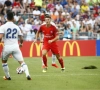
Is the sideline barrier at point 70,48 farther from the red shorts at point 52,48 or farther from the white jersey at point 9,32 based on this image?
the white jersey at point 9,32

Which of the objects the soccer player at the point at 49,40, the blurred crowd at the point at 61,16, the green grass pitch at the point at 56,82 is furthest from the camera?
the blurred crowd at the point at 61,16

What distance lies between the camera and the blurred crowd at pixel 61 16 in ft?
103

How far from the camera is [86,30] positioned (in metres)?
32.4

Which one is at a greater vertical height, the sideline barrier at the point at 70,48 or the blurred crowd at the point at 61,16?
the blurred crowd at the point at 61,16

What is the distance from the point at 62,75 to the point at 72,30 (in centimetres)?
1431

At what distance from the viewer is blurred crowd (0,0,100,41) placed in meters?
31.3

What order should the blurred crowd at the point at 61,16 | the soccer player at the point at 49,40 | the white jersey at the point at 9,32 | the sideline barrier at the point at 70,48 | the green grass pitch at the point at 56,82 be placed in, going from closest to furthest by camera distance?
the green grass pitch at the point at 56,82
the white jersey at the point at 9,32
the soccer player at the point at 49,40
the sideline barrier at the point at 70,48
the blurred crowd at the point at 61,16

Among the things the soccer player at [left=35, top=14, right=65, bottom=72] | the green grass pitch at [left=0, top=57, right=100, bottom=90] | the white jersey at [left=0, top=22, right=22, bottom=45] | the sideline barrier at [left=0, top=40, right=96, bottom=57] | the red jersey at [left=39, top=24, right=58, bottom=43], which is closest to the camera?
the green grass pitch at [left=0, top=57, right=100, bottom=90]

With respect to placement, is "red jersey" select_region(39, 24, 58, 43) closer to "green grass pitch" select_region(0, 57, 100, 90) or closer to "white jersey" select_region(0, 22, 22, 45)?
"green grass pitch" select_region(0, 57, 100, 90)

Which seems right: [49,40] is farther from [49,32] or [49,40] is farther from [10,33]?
[10,33]

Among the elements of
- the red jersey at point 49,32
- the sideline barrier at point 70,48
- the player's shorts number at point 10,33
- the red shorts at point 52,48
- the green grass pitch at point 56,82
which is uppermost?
the player's shorts number at point 10,33

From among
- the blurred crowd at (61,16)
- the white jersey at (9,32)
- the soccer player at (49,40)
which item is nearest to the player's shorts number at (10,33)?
the white jersey at (9,32)

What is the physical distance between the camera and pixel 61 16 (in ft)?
107

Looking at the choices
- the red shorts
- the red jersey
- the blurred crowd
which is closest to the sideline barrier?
the blurred crowd
